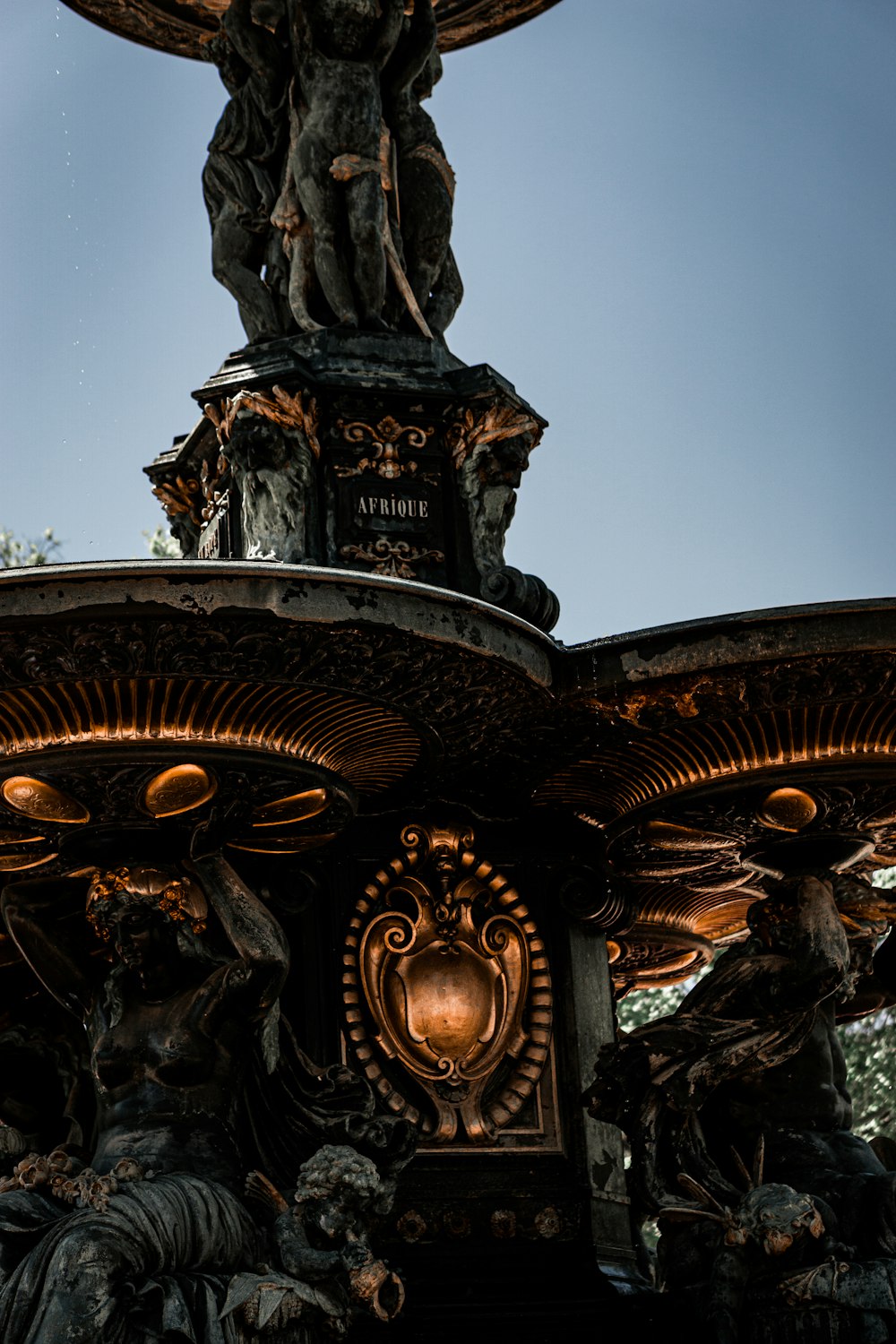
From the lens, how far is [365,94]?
880cm

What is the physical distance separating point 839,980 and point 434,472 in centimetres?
231

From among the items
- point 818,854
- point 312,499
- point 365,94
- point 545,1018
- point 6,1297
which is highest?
point 365,94

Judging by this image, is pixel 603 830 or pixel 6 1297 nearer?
pixel 6 1297

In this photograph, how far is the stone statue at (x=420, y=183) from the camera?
29.6 feet

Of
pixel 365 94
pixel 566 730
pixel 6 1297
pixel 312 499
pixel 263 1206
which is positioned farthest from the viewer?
pixel 365 94

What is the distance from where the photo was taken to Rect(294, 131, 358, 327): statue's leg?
28.1 ft

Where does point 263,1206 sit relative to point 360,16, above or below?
below

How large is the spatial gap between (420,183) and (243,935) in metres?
3.57

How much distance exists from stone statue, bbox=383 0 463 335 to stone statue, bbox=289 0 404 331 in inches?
5.4

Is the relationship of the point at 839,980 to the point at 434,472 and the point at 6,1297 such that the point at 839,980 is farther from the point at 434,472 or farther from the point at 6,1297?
the point at 6,1297

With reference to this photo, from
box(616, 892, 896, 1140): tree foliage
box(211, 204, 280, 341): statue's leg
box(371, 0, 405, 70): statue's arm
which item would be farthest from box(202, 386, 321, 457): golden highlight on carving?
box(616, 892, 896, 1140): tree foliage

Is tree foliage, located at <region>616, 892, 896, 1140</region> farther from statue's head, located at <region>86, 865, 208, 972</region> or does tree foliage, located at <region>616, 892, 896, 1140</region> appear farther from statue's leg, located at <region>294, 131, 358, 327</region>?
statue's head, located at <region>86, 865, 208, 972</region>

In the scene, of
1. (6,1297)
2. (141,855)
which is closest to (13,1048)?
(141,855)

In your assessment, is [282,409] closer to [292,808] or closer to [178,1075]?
[292,808]
